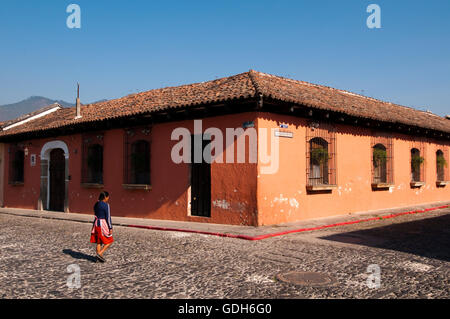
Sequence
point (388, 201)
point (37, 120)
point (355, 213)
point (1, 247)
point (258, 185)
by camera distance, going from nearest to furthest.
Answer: point (1, 247)
point (258, 185)
point (355, 213)
point (388, 201)
point (37, 120)

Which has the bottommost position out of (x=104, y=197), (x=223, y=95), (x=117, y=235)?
(x=117, y=235)

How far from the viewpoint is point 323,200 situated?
12234 millimetres

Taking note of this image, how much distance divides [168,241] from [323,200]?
5894 mm

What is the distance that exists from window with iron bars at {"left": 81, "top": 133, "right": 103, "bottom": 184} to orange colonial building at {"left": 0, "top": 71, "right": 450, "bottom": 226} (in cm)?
4

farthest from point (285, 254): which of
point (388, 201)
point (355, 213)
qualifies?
point (388, 201)

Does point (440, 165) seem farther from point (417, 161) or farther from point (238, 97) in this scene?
point (238, 97)

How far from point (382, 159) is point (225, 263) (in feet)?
35.1

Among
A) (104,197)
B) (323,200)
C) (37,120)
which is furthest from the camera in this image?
(37,120)

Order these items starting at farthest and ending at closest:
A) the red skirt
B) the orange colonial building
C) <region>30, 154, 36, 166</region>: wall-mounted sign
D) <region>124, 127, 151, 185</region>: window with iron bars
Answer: <region>30, 154, 36, 166</region>: wall-mounted sign < <region>124, 127, 151, 185</region>: window with iron bars < the orange colonial building < the red skirt

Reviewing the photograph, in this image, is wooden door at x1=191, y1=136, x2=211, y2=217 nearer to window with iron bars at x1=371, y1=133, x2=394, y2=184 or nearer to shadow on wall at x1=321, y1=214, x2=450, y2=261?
shadow on wall at x1=321, y1=214, x2=450, y2=261

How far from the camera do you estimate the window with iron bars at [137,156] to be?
13156 mm

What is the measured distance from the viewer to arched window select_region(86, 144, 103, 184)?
14883mm

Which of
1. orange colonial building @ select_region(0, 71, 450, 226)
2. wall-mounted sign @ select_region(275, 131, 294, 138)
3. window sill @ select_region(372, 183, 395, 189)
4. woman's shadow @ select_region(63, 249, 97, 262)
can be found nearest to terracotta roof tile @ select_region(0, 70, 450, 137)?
orange colonial building @ select_region(0, 71, 450, 226)

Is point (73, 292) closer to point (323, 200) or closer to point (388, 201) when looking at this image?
point (323, 200)
